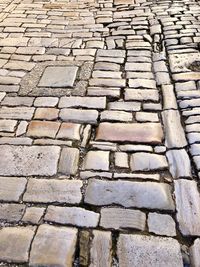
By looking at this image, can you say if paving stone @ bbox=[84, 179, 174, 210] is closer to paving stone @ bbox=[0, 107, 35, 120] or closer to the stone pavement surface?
the stone pavement surface

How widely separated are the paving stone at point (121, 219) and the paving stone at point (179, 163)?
0.44m

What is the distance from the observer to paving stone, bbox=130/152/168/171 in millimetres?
2475

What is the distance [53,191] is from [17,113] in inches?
41.9

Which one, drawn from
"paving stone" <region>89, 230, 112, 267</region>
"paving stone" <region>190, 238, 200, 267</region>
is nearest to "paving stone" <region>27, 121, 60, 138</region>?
"paving stone" <region>89, 230, 112, 267</region>

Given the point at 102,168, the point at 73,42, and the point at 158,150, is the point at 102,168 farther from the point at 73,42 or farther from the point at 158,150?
the point at 73,42

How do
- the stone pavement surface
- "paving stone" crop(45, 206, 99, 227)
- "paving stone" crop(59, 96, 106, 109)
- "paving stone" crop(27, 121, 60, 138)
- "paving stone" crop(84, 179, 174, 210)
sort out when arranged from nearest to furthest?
the stone pavement surface → "paving stone" crop(45, 206, 99, 227) → "paving stone" crop(84, 179, 174, 210) → "paving stone" crop(27, 121, 60, 138) → "paving stone" crop(59, 96, 106, 109)

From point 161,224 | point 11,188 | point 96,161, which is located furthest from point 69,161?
point 161,224

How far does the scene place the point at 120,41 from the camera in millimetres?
4402

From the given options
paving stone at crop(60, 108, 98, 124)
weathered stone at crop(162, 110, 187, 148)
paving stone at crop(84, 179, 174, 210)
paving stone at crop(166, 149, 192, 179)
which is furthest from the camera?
paving stone at crop(60, 108, 98, 124)

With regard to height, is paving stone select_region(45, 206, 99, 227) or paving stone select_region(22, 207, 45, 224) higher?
paving stone select_region(22, 207, 45, 224)

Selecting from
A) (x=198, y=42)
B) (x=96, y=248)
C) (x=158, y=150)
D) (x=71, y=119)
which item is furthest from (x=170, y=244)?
(x=198, y=42)

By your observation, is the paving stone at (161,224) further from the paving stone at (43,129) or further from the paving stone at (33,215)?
the paving stone at (43,129)

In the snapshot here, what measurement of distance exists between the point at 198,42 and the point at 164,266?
124 inches

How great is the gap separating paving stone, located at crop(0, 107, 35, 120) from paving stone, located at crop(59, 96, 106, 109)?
286mm
